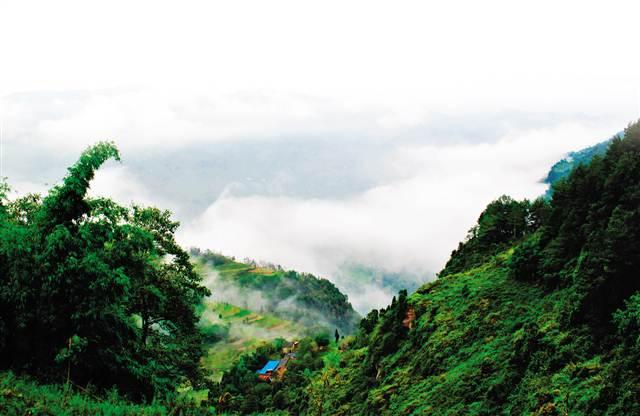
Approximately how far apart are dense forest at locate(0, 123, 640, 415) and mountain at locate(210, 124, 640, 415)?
4.3 inches

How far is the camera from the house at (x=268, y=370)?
127m

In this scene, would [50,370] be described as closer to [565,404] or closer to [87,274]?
[87,274]

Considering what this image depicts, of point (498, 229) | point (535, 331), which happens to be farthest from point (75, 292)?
point (498, 229)

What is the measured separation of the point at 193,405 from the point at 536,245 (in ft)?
120

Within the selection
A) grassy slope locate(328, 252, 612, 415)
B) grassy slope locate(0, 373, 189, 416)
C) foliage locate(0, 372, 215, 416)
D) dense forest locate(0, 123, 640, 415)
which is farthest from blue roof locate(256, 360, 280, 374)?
grassy slope locate(0, 373, 189, 416)

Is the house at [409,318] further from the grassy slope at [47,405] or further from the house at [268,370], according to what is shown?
the house at [268,370]

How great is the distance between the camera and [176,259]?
25.8m

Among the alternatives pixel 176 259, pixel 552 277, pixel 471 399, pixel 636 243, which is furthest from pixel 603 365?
pixel 176 259

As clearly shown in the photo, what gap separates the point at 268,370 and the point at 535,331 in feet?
375

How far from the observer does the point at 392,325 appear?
54312mm

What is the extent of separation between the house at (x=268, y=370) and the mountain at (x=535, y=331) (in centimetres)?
7246

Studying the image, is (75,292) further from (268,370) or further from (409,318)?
(268,370)

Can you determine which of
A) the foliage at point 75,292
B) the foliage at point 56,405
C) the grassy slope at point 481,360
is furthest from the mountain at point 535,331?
the foliage at point 75,292

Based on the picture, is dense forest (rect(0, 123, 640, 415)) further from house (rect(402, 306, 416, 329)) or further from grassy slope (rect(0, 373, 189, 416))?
house (rect(402, 306, 416, 329))
